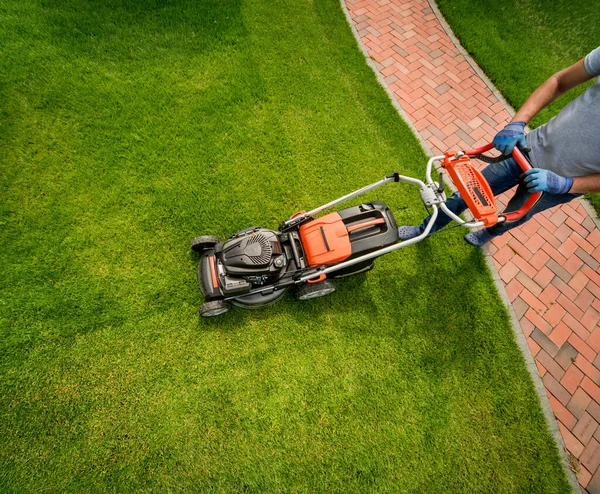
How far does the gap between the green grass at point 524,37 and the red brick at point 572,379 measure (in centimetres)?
371

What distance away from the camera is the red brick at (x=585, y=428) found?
140 inches

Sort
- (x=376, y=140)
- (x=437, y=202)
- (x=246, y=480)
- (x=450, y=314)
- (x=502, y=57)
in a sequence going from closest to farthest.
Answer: (x=437, y=202) < (x=246, y=480) < (x=450, y=314) < (x=376, y=140) < (x=502, y=57)

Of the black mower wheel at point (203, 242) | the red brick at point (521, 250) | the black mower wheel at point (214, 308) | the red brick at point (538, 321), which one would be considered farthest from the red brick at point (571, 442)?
the black mower wheel at point (203, 242)

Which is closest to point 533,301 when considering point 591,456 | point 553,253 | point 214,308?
point 553,253

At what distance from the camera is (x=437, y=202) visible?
2.73m

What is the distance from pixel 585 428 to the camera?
3.58 m

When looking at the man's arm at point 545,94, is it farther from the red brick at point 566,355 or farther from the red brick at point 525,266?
the red brick at point 566,355

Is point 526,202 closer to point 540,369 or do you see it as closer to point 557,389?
point 540,369

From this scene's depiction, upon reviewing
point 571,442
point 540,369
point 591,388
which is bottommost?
point 571,442

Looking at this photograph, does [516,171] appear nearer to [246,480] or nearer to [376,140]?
[376,140]

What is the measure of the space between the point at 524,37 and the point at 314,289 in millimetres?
6729

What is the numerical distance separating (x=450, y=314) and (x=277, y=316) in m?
2.00

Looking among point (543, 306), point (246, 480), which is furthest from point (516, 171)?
point (246, 480)

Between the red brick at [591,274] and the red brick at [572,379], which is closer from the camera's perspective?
the red brick at [572,379]
